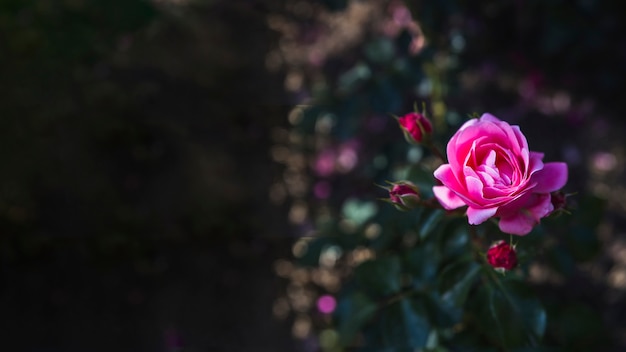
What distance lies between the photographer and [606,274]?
2.18 metres

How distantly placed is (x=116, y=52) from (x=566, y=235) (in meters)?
1.55

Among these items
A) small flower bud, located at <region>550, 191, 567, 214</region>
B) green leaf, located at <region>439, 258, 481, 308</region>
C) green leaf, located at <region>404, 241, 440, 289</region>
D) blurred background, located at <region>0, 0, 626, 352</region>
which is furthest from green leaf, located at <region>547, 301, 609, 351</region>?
small flower bud, located at <region>550, 191, 567, 214</region>

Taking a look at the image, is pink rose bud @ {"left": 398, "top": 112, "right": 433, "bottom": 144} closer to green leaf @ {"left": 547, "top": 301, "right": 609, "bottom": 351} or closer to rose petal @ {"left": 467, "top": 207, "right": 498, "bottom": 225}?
rose petal @ {"left": 467, "top": 207, "right": 498, "bottom": 225}

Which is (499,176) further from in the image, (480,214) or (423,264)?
(423,264)

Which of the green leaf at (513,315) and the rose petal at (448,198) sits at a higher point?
the rose petal at (448,198)

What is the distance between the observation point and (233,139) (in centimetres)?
254

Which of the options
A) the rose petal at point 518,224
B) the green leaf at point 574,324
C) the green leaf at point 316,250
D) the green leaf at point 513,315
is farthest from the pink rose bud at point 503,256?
the green leaf at point 316,250

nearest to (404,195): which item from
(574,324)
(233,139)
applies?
(574,324)

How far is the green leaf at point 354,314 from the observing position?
4.24 feet

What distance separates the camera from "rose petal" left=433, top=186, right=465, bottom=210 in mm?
933

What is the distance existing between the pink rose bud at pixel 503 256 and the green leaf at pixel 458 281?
135 millimetres

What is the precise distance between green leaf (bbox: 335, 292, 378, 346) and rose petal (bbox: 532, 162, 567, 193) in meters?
0.49

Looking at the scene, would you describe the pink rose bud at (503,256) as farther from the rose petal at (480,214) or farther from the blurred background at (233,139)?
the blurred background at (233,139)

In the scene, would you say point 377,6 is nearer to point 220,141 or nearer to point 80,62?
point 220,141
